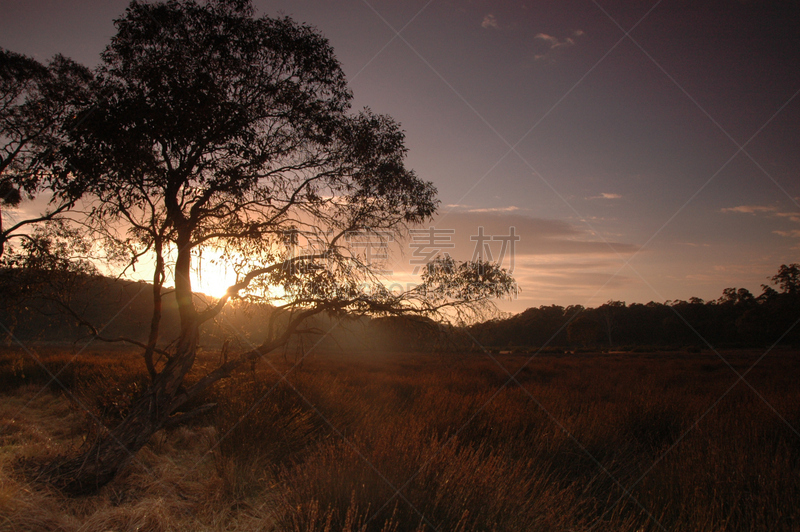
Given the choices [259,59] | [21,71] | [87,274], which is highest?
[21,71]

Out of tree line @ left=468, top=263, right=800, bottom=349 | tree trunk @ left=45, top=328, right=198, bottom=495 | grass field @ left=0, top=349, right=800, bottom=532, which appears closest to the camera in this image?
grass field @ left=0, top=349, right=800, bottom=532

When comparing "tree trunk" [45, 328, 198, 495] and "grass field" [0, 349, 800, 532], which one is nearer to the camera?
"grass field" [0, 349, 800, 532]

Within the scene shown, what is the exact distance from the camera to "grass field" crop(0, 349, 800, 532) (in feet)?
9.70

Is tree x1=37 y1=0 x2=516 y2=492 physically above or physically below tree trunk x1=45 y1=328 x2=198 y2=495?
above

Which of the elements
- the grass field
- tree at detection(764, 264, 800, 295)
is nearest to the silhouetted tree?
tree at detection(764, 264, 800, 295)

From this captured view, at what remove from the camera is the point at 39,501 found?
3.64 meters

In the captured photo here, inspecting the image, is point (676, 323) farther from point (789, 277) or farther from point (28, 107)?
point (28, 107)

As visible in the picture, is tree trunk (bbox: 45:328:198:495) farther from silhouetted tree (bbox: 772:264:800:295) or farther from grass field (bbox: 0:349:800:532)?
silhouetted tree (bbox: 772:264:800:295)

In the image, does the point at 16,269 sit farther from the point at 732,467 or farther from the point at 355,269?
the point at 732,467

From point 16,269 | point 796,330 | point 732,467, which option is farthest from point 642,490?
point 796,330

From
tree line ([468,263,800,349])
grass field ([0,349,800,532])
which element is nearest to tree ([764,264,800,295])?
tree line ([468,263,800,349])

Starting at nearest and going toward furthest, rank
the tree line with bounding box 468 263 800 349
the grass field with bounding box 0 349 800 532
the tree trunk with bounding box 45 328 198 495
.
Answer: the grass field with bounding box 0 349 800 532, the tree trunk with bounding box 45 328 198 495, the tree line with bounding box 468 263 800 349

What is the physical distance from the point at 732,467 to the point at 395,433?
3.76 meters

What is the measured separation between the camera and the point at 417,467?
131 inches
